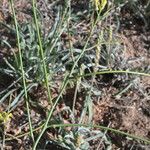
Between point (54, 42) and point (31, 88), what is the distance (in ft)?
0.76

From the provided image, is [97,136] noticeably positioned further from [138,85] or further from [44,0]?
[44,0]

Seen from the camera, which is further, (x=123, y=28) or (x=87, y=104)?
(x=123, y=28)

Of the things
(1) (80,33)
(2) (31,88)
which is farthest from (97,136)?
(1) (80,33)

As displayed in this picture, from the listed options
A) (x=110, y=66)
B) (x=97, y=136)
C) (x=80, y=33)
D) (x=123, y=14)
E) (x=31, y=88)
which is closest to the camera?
(x=97, y=136)

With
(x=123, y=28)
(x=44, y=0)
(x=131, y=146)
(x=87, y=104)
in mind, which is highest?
(x=44, y=0)

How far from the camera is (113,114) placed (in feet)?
6.54

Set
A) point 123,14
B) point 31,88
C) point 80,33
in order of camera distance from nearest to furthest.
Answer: point 31,88, point 80,33, point 123,14

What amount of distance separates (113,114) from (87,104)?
0.45ft

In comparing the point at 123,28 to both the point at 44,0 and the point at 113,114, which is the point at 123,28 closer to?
the point at 44,0

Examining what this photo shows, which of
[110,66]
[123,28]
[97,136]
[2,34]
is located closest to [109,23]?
[123,28]

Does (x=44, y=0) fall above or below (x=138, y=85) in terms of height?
above

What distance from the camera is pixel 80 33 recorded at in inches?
89.4

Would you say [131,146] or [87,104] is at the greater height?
[87,104]

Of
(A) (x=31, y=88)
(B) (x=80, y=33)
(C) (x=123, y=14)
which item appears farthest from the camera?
(C) (x=123, y=14)
